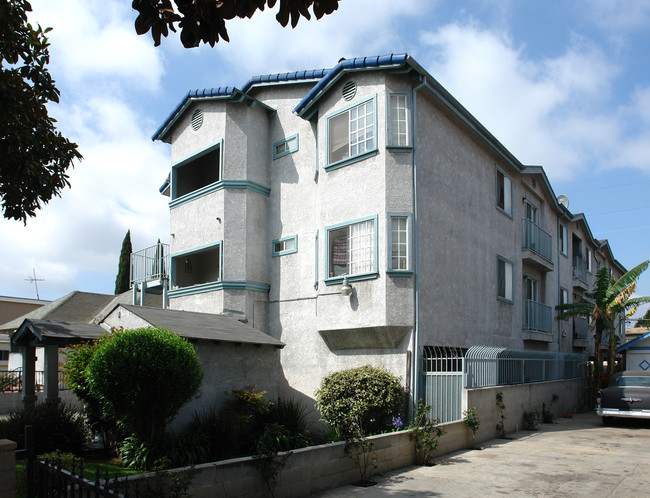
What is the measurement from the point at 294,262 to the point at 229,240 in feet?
6.97

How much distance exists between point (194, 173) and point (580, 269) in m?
21.0

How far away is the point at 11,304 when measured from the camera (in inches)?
1741

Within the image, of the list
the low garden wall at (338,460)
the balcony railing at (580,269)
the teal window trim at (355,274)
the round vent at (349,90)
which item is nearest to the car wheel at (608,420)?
the low garden wall at (338,460)

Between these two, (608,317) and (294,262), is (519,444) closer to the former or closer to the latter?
(294,262)

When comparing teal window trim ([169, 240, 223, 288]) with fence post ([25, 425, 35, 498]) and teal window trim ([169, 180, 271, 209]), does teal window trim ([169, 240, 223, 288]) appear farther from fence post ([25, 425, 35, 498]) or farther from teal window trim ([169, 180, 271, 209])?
fence post ([25, 425, 35, 498])

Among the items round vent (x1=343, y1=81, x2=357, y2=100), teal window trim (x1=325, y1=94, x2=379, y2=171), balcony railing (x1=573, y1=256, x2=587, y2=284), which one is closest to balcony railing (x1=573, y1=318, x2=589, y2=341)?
balcony railing (x1=573, y1=256, x2=587, y2=284)

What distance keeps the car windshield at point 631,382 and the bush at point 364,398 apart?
26.6ft

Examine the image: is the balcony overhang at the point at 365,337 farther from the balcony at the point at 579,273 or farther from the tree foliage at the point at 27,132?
the balcony at the point at 579,273

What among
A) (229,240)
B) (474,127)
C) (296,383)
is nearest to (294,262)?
(229,240)

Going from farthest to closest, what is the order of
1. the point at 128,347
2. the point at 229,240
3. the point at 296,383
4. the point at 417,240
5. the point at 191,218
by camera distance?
the point at 191,218, the point at 229,240, the point at 296,383, the point at 417,240, the point at 128,347

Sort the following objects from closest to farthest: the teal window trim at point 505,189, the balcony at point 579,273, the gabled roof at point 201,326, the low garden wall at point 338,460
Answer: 1. the low garden wall at point 338,460
2. the gabled roof at point 201,326
3. the teal window trim at point 505,189
4. the balcony at point 579,273

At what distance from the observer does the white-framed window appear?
47.4 ft

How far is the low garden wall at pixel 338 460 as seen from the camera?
7.62 m

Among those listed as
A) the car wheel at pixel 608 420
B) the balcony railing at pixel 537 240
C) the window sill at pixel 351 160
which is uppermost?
the window sill at pixel 351 160
